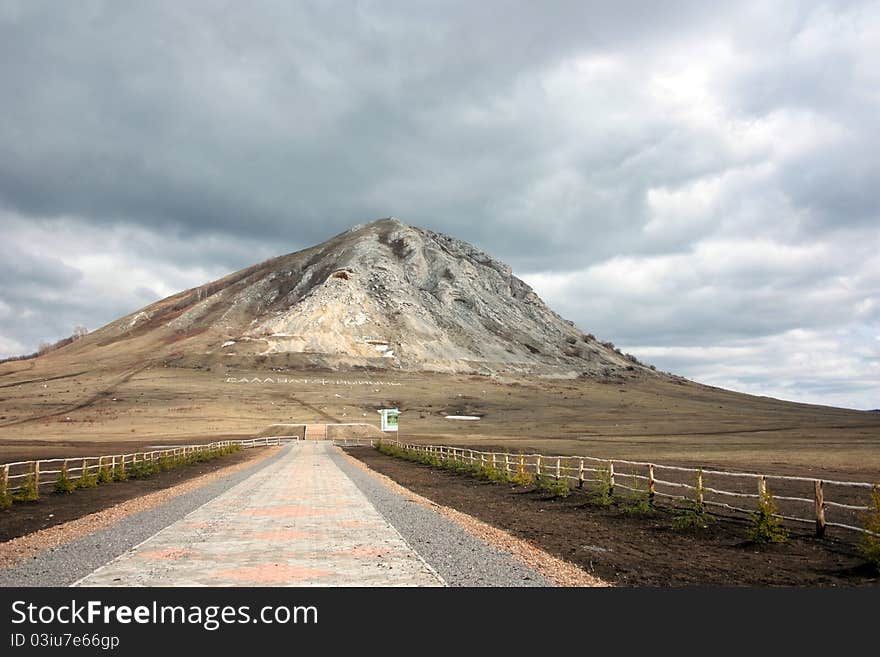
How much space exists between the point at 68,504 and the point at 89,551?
11903 mm

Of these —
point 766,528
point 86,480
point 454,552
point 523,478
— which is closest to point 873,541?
point 766,528

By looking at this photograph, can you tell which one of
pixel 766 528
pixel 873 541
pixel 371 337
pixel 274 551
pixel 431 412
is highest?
pixel 371 337

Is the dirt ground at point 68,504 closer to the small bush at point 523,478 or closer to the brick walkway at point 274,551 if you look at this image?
the brick walkway at point 274,551

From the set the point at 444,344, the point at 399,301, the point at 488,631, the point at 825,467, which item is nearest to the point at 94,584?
the point at 488,631

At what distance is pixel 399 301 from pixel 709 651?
185 meters

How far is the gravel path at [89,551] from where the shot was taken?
9211 mm

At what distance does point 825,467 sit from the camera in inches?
1427

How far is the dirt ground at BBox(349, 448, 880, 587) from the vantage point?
10.6m

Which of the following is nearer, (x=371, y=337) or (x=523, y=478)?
(x=523, y=478)

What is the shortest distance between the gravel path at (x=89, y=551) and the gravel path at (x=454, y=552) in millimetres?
4905

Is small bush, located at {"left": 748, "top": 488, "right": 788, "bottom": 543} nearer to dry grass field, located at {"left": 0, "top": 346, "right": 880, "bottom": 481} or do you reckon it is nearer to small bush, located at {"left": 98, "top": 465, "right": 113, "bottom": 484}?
dry grass field, located at {"left": 0, "top": 346, "right": 880, "bottom": 481}

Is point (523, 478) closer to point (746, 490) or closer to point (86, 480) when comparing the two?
point (746, 490)

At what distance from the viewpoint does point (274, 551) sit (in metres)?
11.0

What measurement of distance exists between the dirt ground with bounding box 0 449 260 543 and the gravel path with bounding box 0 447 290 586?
2.44m
